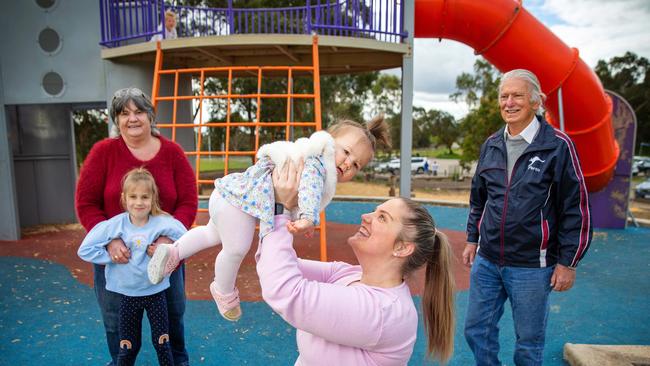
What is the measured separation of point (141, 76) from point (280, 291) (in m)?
6.33

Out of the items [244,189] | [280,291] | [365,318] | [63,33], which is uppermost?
[63,33]

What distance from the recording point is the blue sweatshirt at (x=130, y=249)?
2.42m

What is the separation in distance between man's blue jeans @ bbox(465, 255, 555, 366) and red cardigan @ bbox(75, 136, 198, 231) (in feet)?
6.13

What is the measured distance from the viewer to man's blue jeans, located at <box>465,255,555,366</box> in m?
2.36

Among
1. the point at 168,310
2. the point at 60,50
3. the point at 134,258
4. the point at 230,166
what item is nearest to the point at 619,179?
the point at 168,310

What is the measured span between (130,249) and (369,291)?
66.6 inches

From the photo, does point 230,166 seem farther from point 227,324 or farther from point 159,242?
point 159,242

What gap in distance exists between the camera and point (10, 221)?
280 inches

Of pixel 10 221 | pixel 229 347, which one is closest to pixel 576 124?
pixel 229 347

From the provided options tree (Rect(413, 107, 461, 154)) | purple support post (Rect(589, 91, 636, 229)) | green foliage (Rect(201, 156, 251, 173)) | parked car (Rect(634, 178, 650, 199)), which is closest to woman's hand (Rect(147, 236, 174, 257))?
purple support post (Rect(589, 91, 636, 229))

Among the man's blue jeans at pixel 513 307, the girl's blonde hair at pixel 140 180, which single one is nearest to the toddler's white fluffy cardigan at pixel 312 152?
the girl's blonde hair at pixel 140 180

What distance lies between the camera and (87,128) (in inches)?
787

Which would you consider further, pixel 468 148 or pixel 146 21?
pixel 468 148

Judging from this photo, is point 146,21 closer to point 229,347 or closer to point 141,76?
point 141,76
